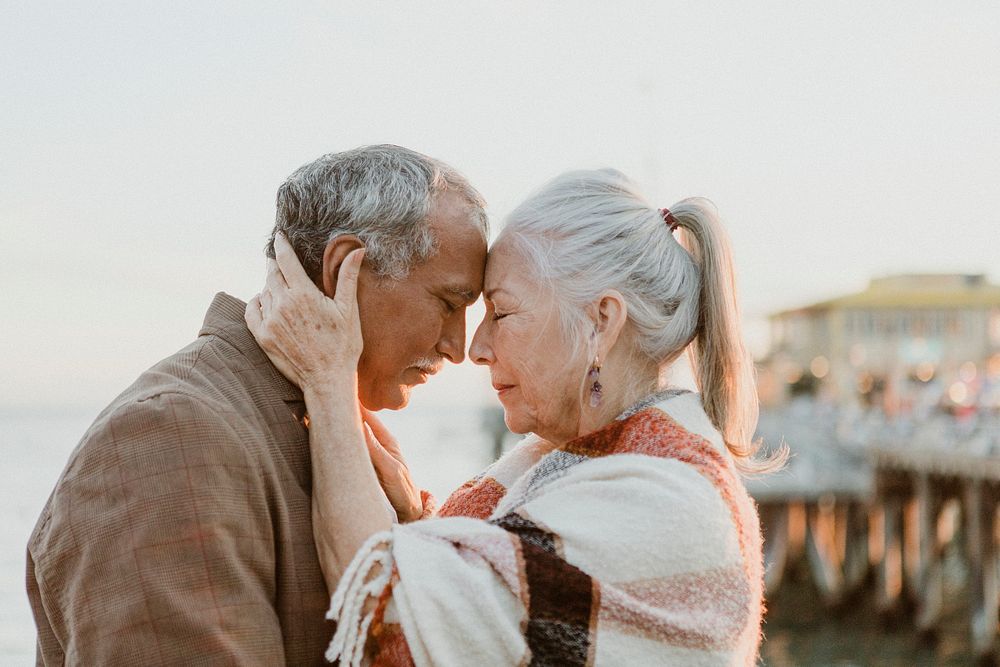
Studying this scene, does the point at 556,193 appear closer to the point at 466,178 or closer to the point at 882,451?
the point at 466,178

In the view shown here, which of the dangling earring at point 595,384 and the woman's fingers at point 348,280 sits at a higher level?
the woman's fingers at point 348,280

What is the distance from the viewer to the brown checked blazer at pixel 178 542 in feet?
7.02

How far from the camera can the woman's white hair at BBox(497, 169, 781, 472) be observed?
2828mm

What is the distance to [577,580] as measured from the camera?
227cm

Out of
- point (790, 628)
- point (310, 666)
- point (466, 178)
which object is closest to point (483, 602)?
point (310, 666)

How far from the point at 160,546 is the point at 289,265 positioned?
803mm

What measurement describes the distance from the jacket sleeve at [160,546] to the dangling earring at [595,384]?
90 centimetres

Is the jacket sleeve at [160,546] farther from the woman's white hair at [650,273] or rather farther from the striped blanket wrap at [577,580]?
the woman's white hair at [650,273]

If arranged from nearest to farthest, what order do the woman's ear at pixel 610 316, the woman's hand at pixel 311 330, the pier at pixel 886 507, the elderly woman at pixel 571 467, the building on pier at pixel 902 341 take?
the elderly woman at pixel 571 467
the woman's hand at pixel 311 330
the woman's ear at pixel 610 316
the pier at pixel 886 507
the building on pier at pixel 902 341

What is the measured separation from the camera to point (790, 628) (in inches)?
837

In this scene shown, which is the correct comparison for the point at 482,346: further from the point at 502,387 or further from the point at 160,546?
the point at 160,546

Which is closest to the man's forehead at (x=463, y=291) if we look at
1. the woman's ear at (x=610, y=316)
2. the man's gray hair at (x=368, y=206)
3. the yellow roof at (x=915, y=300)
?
the man's gray hair at (x=368, y=206)

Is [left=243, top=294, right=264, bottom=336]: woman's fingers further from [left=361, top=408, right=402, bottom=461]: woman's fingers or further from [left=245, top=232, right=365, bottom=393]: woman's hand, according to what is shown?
[left=361, top=408, right=402, bottom=461]: woman's fingers

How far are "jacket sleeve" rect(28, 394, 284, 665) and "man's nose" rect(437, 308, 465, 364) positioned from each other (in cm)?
75
